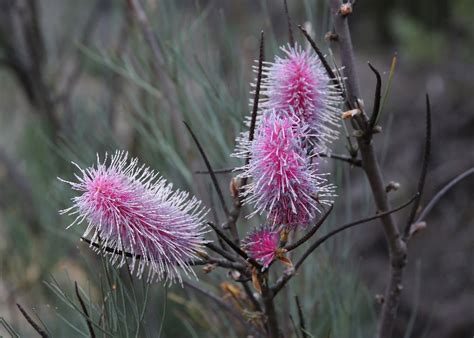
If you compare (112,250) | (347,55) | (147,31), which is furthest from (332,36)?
(147,31)

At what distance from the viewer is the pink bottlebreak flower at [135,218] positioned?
1.49 feet

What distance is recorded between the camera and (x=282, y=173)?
0.45 meters

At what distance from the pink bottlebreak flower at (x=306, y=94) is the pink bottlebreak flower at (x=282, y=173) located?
0.09 feet

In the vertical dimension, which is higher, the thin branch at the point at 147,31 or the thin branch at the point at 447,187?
the thin branch at the point at 147,31

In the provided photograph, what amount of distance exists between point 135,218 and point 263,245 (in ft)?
0.30

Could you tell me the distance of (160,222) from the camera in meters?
0.46

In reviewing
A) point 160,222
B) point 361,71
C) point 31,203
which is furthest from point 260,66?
point 361,71

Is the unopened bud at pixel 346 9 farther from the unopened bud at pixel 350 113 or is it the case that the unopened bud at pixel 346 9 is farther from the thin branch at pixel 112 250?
the thin branch at pixel 112 250

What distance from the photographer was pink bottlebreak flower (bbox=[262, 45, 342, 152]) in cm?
50

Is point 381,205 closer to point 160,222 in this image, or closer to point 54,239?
point 160,222

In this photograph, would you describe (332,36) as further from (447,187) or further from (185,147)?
(185,147)

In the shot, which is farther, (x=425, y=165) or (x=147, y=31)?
(x=147, y=31)

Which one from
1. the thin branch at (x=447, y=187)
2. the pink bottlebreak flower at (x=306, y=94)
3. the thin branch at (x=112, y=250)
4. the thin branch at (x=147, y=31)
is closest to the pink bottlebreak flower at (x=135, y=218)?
the thin branch at (x=112, y=250)

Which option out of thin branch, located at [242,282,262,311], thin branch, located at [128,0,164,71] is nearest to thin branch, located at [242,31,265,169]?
thin branch, located at [242,282,262,311]
